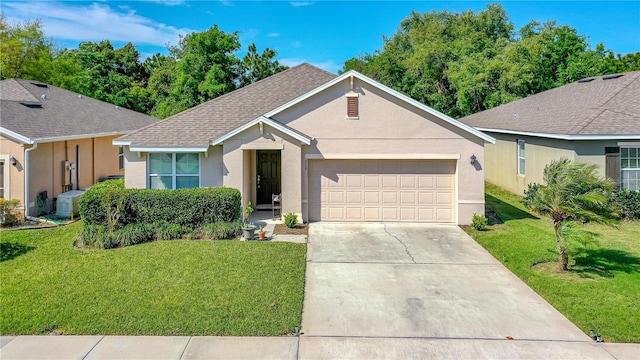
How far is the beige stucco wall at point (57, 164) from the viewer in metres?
14.0

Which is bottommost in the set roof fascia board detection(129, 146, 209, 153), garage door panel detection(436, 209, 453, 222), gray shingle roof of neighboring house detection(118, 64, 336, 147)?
garage door panel detection(436, 209, 453, 222)

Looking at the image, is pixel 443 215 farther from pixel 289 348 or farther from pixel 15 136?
pixel 15 136

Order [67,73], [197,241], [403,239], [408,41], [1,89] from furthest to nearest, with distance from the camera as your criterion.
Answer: [408,41]
[67,73]
[1,89]
[403,239]
[197,241]

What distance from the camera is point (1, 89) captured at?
19141 millimetres

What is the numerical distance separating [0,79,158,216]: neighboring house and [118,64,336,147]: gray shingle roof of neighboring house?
314 cm

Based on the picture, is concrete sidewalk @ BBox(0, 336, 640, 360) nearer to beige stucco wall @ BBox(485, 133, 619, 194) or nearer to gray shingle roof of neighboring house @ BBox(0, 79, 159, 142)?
gray shingle roof of neighboring house @ BBox(0, 79, 159, 142)

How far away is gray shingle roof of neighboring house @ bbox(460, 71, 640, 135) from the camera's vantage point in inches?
583

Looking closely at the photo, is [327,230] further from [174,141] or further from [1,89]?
[1,89]

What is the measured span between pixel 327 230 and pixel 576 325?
7.61 m

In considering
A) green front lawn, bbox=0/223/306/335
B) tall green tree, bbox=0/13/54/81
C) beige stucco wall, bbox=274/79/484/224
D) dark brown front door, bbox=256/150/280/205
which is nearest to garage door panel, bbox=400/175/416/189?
beige stucco wall, bbox=274/79/484/224

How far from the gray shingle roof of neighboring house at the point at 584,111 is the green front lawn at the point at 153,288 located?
36.1ft

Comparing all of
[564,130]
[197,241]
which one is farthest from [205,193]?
[564,130]

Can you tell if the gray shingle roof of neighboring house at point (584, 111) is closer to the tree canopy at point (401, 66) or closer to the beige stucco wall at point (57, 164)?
the tree canopy at point (401, 66)

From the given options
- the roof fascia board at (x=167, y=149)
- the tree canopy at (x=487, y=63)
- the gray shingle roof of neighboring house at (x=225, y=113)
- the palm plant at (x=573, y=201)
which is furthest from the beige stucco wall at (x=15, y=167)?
the tree canopy at (x=487, y=63)
